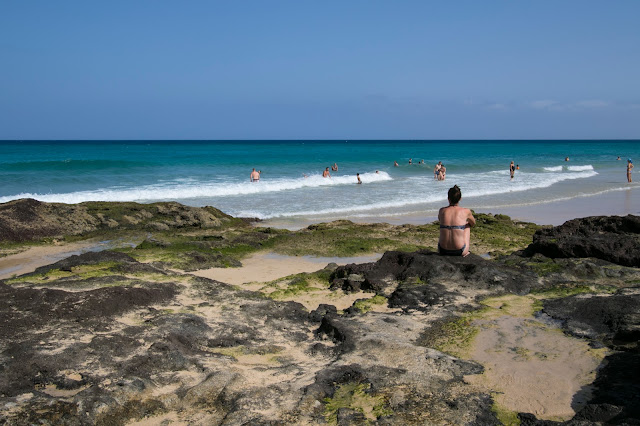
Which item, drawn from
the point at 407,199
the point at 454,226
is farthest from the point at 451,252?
the point at 407,199

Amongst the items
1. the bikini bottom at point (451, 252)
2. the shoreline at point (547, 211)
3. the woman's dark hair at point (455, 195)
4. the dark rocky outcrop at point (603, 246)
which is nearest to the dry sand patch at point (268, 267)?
the bikini bottom at point (451, 252)

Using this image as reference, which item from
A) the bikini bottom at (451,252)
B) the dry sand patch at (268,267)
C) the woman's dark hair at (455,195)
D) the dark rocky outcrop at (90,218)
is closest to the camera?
the woman's dark hair at (455,195)

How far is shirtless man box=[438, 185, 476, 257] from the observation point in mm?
7539

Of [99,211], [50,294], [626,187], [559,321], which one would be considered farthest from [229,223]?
[626,187]

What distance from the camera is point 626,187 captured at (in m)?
29.8

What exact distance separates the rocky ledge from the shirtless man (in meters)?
0.22

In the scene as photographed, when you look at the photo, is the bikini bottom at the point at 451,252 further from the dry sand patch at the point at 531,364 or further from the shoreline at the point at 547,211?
the shoreline at the point at 547,211

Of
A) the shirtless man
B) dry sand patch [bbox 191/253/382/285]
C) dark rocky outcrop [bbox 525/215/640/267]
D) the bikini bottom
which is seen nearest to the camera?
the shirtless man

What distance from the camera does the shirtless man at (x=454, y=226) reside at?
7.54 meters

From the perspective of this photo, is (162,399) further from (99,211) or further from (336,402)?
(99,211)

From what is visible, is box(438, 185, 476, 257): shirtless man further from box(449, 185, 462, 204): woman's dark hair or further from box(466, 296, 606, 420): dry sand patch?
box(466, 296, 606, 420): dry sand patch

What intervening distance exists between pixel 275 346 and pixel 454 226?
348 centimetres

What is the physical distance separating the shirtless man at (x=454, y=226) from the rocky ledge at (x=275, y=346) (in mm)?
223

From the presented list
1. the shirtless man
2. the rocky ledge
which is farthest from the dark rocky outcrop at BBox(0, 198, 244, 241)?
the shirtless man
